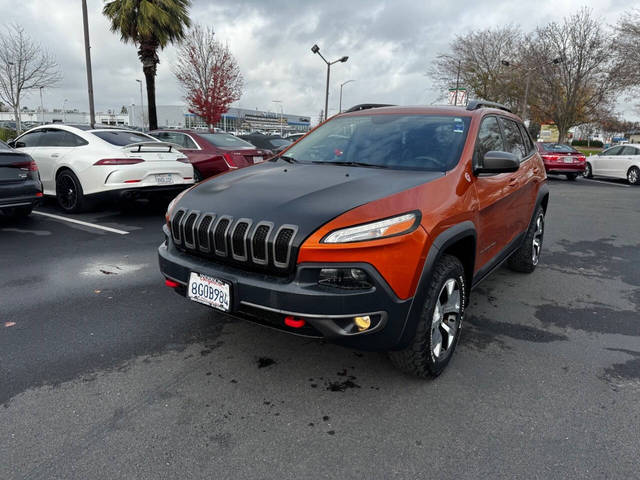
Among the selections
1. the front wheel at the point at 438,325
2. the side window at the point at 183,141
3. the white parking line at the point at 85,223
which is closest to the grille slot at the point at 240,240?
the front wheel at the point at 438,325

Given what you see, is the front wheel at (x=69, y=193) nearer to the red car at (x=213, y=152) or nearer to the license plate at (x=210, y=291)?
the red car at (x=213, y=152)

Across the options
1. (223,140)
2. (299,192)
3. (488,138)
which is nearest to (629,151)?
(223,140)

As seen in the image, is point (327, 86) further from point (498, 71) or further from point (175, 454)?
point (175, 454)

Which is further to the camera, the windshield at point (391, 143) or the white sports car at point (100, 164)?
the white sports car at point (100, 164)

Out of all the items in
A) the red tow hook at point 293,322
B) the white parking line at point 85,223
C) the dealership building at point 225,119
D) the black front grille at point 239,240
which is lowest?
the white parking line at point 85,223

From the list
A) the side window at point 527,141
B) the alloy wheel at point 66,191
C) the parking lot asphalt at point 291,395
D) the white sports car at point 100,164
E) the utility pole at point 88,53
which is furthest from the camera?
the utility pole at point 88,53

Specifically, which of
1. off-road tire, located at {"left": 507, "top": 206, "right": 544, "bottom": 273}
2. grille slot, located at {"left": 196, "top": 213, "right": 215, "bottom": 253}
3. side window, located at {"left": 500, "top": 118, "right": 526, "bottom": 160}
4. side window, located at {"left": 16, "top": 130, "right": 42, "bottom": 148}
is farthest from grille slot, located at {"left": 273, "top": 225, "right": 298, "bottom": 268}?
side window, located at {"left": 16, "top": 130, "right": 42, "bottom": 148}

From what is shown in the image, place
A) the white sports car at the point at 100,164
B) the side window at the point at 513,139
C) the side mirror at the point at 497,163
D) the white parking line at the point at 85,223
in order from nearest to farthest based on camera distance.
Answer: the side mirror at the point at 497,163 → the side window at the point at 513,139 → the white parking line at the point at 85,223 → the white sports car at the point at 100,164

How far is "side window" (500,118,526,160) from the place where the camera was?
4.23 meters

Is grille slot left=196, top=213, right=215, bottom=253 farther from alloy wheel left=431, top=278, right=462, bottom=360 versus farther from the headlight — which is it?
alloy wheel left=431, top=278, right=462, bottom=360

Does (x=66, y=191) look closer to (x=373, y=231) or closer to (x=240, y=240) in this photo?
(x=240, y=240)

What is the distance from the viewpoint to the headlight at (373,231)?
7.64 ft

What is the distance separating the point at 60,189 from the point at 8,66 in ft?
75.3

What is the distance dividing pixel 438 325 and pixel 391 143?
4.73ft
